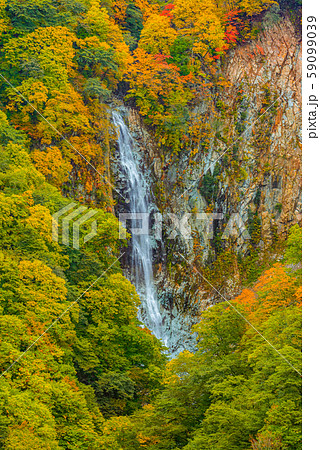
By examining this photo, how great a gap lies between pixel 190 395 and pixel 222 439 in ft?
7.74

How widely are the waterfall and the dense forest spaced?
2.66 feet

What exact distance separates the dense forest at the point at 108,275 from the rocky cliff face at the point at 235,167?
0.51 m

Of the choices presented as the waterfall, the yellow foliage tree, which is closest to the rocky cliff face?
the waterfall

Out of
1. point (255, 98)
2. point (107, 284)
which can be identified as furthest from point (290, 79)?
point (107, 284)

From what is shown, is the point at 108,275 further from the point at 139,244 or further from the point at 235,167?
the point at 235,167

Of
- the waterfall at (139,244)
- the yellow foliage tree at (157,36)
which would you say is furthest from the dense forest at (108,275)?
the waterfall at (139,244)

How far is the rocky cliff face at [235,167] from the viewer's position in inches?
1133

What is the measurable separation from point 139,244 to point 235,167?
7049 millimetres

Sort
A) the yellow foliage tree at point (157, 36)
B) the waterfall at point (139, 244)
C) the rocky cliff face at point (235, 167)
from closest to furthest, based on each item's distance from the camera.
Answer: the waterfall at point (139, 244), the rocky cliff face at point (235, 167), the yellow foliage tree at point (157, 36)

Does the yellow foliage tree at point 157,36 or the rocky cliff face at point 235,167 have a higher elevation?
Result: the yellow foliage tree at point 157,36

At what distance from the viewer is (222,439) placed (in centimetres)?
1216

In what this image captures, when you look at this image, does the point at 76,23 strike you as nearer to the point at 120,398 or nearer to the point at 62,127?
the point at 62,127

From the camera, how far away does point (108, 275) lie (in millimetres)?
20344

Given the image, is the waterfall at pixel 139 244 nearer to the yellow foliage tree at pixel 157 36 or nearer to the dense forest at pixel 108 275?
the dense forest at pixel 108 275
